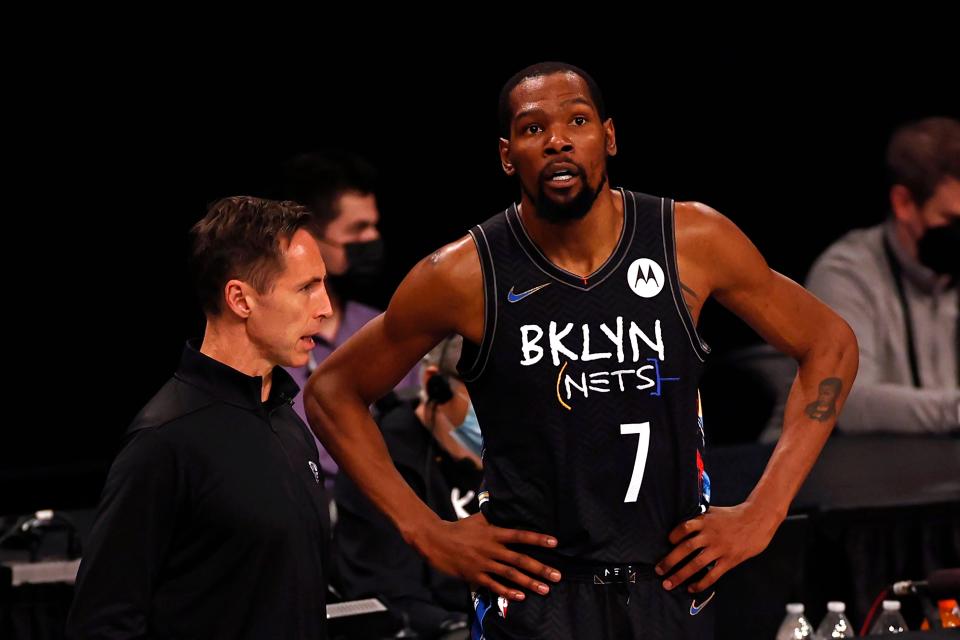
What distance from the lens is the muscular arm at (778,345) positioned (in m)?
2.54

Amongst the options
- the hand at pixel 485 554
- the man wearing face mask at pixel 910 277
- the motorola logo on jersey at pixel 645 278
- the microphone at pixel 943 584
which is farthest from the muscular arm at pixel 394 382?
the man wearing face mask at pixel 910 277

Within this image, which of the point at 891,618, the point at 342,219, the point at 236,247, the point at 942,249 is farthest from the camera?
the point at 342,219

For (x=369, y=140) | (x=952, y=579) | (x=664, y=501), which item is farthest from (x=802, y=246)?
(x=664, y=501)

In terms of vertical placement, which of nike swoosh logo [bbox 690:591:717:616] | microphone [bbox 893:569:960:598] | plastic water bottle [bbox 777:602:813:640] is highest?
nike swoosh logo [bbox 690:591:717:616]

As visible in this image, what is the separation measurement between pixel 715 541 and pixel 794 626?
87cm

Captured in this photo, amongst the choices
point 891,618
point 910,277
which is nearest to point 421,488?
point 891,618

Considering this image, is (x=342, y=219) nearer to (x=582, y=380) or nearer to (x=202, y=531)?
(x=582, y=380)

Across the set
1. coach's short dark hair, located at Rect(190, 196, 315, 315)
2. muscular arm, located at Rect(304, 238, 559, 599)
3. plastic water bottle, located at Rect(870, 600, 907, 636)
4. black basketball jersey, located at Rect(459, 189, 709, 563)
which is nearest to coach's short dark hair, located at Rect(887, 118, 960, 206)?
plastic water bottle, located at Rect(870, 600, 907, 636)

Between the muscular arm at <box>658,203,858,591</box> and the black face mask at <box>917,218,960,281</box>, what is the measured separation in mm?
2212

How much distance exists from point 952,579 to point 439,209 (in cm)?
325

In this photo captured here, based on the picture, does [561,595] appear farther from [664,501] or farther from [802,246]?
[802,246]

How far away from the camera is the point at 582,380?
2465 mm

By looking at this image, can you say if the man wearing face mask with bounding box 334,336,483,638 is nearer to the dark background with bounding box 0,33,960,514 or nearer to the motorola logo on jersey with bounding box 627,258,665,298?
the motorola logo on jersey with bounding box 627,258,665,298

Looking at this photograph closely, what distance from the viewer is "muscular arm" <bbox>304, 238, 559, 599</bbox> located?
2.53 meters
